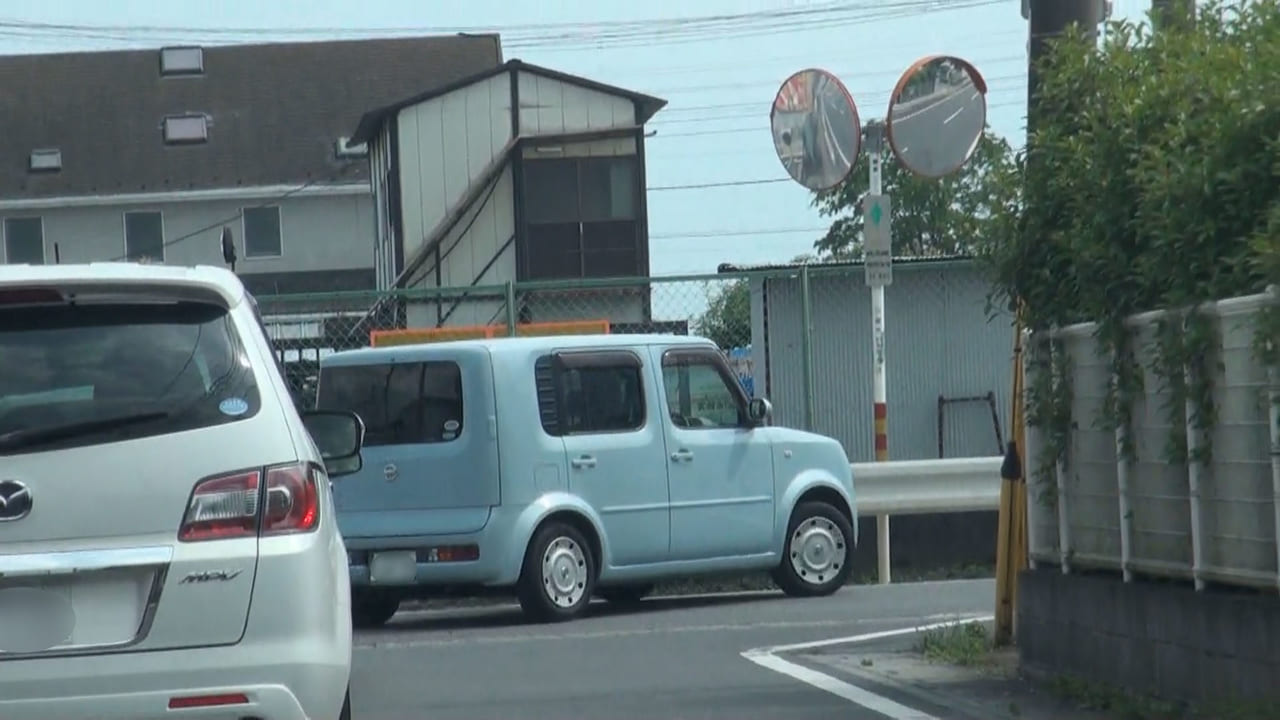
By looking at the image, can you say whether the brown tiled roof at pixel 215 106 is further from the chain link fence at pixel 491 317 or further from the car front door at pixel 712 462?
the car front door at pixel 712 462

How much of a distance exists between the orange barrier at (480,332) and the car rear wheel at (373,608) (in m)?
3.30

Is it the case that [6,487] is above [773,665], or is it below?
above

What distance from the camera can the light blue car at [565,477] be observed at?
1354 centimetres

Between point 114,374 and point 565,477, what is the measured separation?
8.16m

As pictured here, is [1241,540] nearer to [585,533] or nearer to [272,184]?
[585,533]

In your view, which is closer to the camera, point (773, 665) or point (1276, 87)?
point (1276, 87)

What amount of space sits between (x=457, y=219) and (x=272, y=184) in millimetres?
15225

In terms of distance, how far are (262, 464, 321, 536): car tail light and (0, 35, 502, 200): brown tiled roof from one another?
51.6 metres

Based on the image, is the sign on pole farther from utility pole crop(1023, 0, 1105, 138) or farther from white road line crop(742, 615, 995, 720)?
utility pole crop(1023, 0, 1105, 138)

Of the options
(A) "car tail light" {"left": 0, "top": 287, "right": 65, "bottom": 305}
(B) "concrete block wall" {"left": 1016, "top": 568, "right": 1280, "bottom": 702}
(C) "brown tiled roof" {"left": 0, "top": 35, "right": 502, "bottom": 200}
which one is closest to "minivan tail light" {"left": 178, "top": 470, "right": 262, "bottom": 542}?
(A) "car tail light" {"left": 0, "top": 287, "right": 65, "bottom": 305}

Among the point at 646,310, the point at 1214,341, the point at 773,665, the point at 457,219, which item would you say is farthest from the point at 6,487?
the point at 457,219

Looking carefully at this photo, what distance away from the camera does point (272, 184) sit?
2228 inches

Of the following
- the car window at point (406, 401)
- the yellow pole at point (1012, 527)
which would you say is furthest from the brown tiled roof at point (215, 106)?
the yellow pole at point (1012, 527)

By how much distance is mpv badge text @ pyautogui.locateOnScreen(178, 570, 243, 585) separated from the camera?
220 inches
